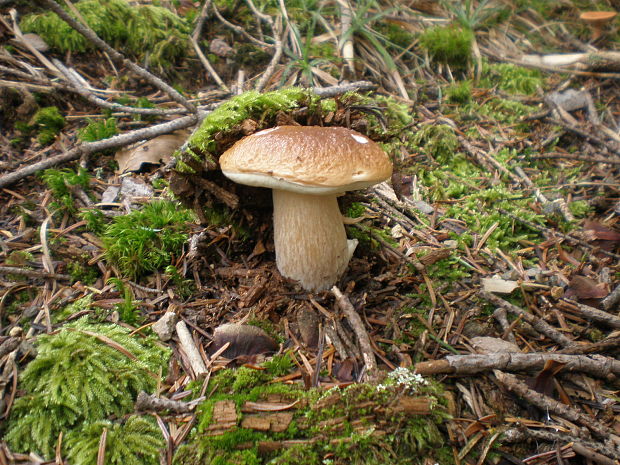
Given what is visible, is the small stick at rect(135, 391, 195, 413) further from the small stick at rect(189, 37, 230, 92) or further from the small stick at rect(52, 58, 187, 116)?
the small stick at rect(189, 37, 230, 92)

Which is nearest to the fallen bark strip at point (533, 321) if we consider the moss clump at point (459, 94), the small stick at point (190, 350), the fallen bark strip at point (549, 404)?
the fallen bark strip at point (549, 404)

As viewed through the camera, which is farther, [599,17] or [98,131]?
[599,17]

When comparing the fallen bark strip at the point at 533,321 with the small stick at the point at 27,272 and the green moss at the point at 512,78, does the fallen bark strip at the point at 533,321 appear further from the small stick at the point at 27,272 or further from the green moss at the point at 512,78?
the green moss at the point at 512,78

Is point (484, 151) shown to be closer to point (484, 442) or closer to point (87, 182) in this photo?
point (484, 442)

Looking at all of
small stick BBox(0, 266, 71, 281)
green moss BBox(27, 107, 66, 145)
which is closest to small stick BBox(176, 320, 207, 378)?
small stick BBox(0, 266, 71, 281)

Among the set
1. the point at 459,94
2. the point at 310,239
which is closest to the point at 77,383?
the point at 310,239

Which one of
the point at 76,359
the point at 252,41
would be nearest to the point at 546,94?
the point at 252,41

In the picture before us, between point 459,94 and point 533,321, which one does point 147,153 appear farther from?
point 459,94
